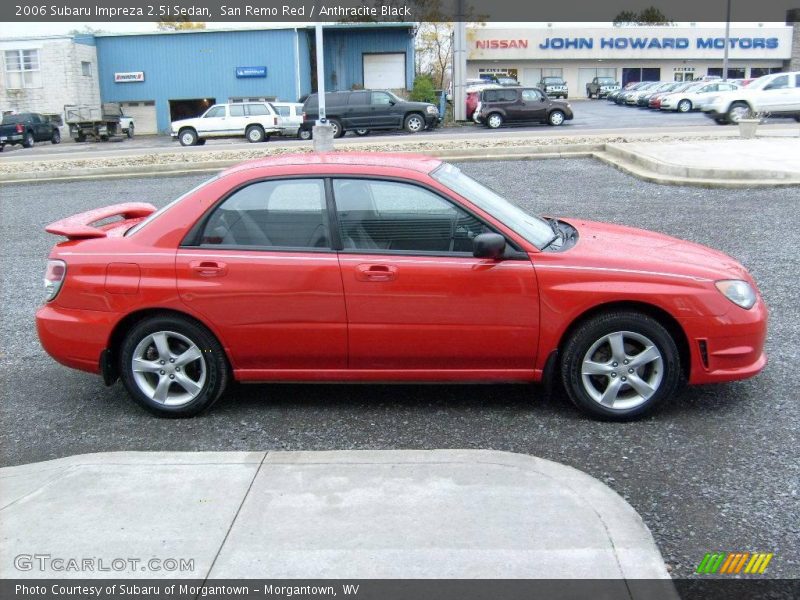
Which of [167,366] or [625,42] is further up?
[625,42]

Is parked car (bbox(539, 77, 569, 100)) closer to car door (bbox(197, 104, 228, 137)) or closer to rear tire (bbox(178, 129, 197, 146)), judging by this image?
car door (bbox(197, 104, 228, 137))

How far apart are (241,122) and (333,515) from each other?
30925 millimetres

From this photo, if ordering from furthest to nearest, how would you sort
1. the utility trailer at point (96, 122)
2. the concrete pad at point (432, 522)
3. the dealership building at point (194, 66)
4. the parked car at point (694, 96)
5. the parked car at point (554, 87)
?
the parked car at point (554, 87)
the dealership building at point (194, 66)
the utility trailer at point (96, 122)
the parked car at point (694, 96)
the concrete pad at point (432, 522)

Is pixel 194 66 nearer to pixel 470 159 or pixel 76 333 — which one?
pixel 470 159

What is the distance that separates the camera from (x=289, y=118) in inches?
1308

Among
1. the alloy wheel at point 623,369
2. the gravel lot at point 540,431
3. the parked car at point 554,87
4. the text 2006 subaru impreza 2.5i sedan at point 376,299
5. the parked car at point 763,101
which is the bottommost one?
the gravel lot at point 540,431

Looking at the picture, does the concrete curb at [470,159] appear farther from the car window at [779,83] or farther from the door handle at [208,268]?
the car window at [779,83]

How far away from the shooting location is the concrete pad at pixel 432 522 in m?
3.37

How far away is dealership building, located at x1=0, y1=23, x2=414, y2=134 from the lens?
48.1 m

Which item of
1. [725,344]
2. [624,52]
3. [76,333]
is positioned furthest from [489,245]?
[624,52]

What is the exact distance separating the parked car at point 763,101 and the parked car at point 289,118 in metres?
15.7

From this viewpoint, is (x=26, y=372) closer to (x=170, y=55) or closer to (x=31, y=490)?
(x=31, y=490)

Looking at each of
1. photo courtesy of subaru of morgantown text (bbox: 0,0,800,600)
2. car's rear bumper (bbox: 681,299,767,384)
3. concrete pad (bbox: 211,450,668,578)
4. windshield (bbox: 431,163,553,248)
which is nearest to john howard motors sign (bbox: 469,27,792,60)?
photo courtesy of subaru of morgantown text (bbox: 0,0,800,600)

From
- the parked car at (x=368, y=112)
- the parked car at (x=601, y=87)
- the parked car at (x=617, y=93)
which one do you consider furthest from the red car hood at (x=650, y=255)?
the parked car at (x=601, y=87)
